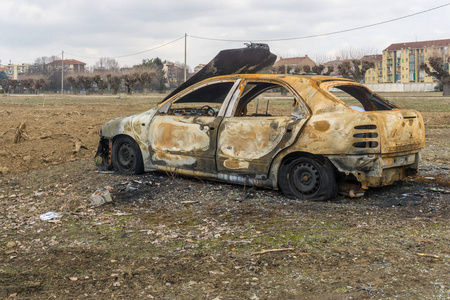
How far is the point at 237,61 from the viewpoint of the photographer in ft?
29.1

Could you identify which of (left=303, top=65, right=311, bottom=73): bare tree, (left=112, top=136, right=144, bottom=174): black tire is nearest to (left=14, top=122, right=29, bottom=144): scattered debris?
(left=112, top=136, right=144, bottom=174): black tire

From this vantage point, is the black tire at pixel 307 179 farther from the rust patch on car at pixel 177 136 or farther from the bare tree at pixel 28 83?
the bare tree at pixel 28 83

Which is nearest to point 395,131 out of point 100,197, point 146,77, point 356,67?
point 100,197

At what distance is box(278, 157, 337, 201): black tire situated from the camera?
20.1 feet

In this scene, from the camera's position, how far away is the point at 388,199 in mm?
6445

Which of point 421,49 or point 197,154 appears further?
point 421,49

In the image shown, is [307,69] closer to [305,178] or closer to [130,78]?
[130,78]

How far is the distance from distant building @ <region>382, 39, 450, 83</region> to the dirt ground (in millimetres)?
135712

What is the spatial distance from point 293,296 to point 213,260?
37.8 inches

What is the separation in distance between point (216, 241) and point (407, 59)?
145 metres

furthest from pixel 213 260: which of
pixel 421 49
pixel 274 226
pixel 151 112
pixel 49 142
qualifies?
pixel 421 49

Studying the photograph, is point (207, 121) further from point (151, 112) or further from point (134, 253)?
point (134, 253)

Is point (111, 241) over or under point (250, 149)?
under

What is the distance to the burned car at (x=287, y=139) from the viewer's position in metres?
5.97
